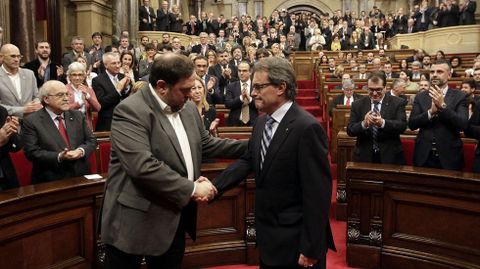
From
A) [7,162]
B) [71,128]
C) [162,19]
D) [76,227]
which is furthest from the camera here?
[162,19]

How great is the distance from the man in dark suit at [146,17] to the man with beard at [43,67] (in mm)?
7572

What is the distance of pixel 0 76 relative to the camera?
434 cm

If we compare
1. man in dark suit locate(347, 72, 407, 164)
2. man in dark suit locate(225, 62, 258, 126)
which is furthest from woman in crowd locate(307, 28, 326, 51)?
man in dark suit locate(347, 72, 407, 164)

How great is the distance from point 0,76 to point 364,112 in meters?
3.30

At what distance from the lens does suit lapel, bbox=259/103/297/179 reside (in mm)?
2010

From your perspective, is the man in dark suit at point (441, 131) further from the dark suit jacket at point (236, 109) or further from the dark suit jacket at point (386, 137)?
the dark suit jacket at point (236, 109)

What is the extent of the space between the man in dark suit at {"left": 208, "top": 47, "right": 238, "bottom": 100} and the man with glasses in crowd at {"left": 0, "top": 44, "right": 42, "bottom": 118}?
2.76 m

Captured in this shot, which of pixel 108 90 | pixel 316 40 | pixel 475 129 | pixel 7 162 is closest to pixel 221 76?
pixel 108 90

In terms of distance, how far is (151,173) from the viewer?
71.6 inches

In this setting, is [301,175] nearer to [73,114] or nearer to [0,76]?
[73,114]

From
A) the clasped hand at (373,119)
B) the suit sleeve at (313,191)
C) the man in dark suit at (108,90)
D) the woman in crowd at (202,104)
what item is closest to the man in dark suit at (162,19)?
the man in dark suit at (108,90)

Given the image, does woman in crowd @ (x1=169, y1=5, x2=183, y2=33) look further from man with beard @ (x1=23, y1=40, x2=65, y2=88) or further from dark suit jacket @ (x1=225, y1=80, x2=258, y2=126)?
dark suit jacket @ (x1=225, y1=80, x2=258, y2=126)

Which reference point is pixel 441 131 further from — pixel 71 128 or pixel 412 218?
pixel 71 128

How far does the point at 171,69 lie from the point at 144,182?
1.51 ft
